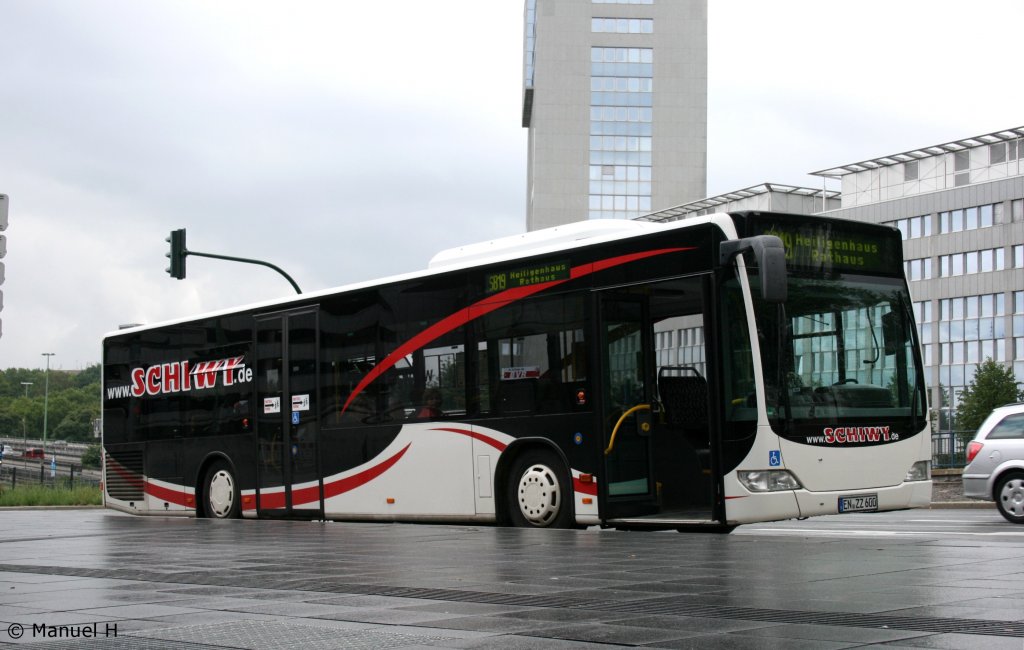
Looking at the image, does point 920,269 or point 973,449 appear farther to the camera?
point 920,269

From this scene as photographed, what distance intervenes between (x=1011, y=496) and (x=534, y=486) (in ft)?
23.7

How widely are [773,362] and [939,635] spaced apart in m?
7.03

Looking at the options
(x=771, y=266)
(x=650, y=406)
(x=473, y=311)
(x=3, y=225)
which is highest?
(x=3, y=225)

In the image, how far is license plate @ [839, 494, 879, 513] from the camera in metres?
12.5

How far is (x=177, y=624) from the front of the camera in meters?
6.33

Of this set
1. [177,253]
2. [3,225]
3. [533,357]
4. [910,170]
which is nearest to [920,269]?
[910,170]

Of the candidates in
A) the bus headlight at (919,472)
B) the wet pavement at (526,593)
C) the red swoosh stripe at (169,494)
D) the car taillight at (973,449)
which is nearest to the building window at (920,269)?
the car taillight at (973,449)

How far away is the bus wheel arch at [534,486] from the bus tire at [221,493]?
6.00m

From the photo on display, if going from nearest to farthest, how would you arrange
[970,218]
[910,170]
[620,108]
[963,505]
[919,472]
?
[919,472] → [963,505] → [970,218] → [910,170] → [620,108]

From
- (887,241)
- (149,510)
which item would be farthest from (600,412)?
(149,510)

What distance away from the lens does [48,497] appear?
31703mm

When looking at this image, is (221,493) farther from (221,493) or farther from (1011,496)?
(1011,496)

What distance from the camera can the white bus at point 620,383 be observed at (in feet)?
40.6

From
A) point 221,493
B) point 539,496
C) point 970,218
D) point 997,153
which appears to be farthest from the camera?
point 970,218
